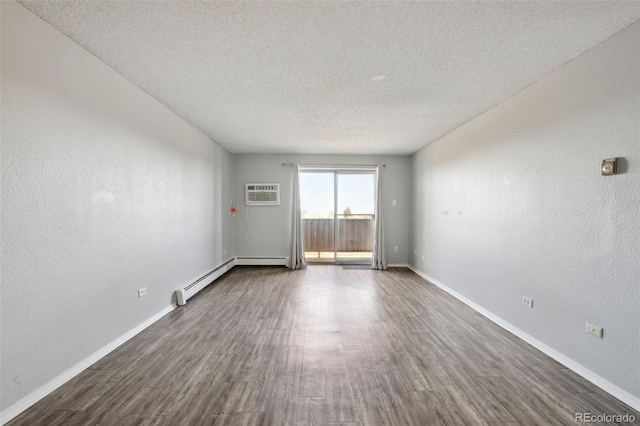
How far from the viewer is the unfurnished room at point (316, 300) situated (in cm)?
173

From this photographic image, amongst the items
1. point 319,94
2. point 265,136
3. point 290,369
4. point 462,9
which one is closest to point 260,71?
point 319,94

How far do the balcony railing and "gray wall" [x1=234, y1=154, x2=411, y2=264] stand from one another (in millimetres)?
490

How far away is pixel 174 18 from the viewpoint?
5.93 feet

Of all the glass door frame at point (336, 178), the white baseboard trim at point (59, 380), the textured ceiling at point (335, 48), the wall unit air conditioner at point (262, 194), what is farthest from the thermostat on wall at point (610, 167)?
the wall unit air conditioner at point (262, 194)

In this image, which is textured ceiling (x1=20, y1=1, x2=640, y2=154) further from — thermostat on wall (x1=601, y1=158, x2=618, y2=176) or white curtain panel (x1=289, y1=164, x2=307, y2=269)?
white curtain panel (x1=289, y1=164, x2=307, y2=269)

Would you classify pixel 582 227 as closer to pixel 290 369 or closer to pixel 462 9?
pixel 462 9

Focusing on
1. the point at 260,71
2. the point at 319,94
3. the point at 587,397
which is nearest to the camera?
the point at 587,397

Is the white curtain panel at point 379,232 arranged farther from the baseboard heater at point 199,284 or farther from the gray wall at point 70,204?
the gray wall at point 70,204

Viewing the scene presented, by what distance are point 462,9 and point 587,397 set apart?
267 centimetres

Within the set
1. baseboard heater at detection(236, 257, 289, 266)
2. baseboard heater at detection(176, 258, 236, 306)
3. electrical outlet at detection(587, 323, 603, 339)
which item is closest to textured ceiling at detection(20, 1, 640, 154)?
electrical outlet at detection(587, 323, 603, 339)

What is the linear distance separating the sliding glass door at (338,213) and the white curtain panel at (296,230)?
243 millimetres

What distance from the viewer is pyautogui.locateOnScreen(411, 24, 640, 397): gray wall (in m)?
1.88

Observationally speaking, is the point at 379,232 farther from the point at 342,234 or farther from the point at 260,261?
the point at 260,261

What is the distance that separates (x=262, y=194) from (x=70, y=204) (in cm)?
418
